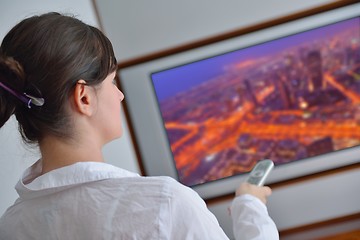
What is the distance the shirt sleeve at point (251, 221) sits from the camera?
1213 millimetres

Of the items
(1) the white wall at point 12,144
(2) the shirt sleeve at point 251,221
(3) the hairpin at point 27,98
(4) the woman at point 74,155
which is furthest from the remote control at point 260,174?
(3) the hairpin at point 27,98

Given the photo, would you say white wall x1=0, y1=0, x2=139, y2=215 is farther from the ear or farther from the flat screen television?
the flat screen television

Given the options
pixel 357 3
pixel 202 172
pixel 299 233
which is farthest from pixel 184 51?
pixel 299 233

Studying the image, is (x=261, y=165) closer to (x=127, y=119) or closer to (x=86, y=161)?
(x=127, y=119)

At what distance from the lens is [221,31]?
99.7 inches

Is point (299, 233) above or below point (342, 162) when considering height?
below

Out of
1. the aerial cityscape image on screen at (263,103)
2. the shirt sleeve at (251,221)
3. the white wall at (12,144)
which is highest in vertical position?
the white wall at (12,144)

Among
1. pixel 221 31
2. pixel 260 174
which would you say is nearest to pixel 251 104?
pixel 221 31

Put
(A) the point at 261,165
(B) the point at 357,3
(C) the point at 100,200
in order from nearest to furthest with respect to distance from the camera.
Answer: (C) the point at 100,200 → (A) the point at 261,165 → (B) the point at 357,3

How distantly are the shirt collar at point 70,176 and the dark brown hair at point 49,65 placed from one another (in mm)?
72

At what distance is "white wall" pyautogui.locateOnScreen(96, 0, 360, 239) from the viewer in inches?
98.8

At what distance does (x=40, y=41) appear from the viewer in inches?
35.2

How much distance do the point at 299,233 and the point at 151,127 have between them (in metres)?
0.90

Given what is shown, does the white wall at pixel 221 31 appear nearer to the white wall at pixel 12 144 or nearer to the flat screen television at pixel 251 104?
the flat screen television at pixel 251 104
